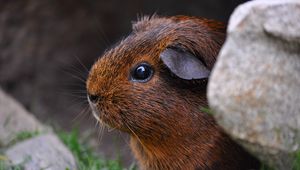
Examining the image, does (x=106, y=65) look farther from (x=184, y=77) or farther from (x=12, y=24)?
(x=12, y=24)

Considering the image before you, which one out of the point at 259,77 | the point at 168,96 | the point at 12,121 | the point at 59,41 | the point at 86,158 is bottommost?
the point at 59,41

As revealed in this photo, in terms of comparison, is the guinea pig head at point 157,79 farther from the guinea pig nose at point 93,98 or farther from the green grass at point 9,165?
the green grass at point 9,165

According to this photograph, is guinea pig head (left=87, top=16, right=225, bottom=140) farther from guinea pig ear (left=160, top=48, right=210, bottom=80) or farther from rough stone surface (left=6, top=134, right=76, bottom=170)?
rough stone surface (left=6, top=134, right=76, bottom=170)

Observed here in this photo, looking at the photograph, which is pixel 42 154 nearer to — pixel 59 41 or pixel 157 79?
pixel 157 79

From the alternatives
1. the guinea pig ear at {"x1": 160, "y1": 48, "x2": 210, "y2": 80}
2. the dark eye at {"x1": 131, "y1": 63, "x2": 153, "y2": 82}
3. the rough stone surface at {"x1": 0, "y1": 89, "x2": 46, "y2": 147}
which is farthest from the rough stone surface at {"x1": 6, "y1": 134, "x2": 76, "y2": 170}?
the guinea pig ear at {"x1": 160, "y1": 48, "x2": 210, "y2": 80}

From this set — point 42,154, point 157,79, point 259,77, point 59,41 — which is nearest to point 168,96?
point 157,79

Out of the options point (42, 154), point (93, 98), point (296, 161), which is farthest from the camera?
point (42, 154)

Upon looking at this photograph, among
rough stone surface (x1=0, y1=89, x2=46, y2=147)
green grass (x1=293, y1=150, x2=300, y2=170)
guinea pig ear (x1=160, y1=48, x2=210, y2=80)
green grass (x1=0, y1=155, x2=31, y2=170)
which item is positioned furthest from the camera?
rough stone surface (x1=0, y1=89, x2=46, y2=147)
